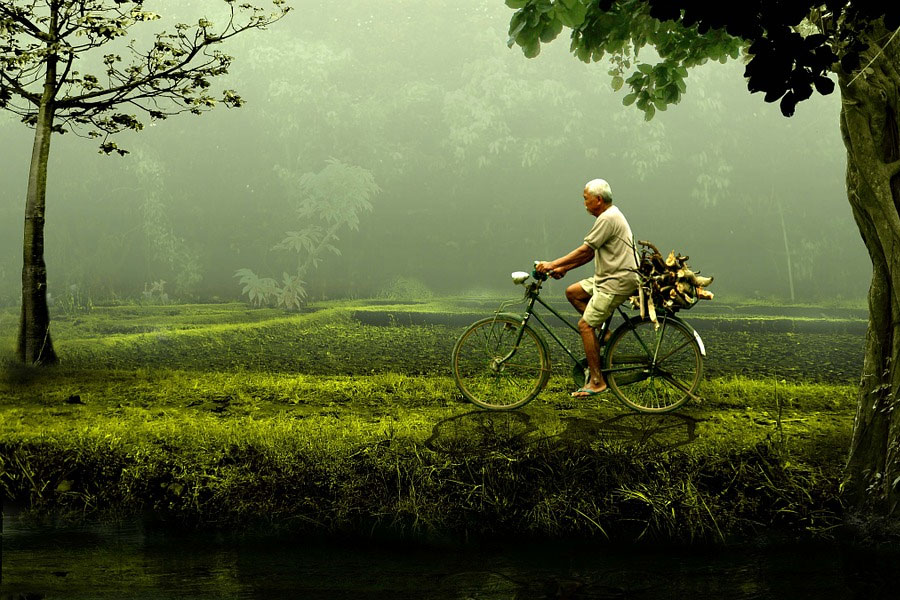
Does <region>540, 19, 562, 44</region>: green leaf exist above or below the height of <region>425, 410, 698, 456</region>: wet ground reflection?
above

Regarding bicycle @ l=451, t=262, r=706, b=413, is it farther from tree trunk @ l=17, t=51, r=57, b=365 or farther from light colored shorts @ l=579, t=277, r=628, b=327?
tree trunk @ l=17, t=51, r=57, b=365

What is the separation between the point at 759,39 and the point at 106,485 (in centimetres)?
535

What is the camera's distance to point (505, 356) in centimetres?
746

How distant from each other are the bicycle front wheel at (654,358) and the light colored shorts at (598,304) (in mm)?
233

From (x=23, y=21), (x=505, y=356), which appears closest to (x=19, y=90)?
(x=23, y=21)

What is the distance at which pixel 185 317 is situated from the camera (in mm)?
17922

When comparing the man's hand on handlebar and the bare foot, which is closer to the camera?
the man's hand on handlebar

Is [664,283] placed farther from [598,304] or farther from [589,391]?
[589,391]

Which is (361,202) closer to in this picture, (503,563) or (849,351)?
(849,351)

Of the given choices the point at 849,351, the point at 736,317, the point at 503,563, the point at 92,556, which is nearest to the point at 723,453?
the point at 503,563

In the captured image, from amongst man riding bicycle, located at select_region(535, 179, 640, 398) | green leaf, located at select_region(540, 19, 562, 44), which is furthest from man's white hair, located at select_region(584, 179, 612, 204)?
green leaf, located at select_region(540, 19, 562, 44)

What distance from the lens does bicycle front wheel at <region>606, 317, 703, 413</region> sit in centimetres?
729

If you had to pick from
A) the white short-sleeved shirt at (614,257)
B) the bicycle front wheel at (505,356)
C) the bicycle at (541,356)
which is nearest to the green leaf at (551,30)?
the white short-sleeved shirt at (614,257)

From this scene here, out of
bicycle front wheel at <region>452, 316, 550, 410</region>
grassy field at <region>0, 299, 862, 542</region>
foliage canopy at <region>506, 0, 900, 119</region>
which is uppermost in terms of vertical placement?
foliage canopy at <region>506, 0, 900, 119</region>
